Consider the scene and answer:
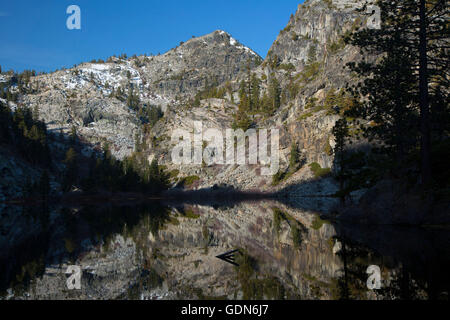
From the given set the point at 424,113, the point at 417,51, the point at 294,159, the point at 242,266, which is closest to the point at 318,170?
the point at 294,159

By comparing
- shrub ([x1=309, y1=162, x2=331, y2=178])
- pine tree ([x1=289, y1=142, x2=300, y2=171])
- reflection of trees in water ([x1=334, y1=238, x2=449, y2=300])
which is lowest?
reflection of trees in water ([x1=334, y1=238, x2=449, y2=300])

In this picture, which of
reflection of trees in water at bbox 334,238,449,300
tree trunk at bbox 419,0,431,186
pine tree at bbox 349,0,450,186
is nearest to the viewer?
reflection of trees in water at bbox 334,238,449,300

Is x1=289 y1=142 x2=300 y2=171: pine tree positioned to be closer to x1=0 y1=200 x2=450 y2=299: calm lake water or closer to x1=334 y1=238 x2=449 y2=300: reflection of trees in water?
x1=0 y1=200 x2=450 y2=299: calm lake water

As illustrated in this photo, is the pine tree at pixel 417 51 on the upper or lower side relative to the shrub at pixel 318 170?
upper

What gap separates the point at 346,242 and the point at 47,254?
17.5 m

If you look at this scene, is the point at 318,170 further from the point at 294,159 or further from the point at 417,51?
the point at 417,51

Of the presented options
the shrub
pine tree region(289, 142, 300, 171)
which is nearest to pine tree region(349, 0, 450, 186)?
the shrub

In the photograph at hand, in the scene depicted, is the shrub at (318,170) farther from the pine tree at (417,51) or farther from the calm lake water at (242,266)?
the calm lake water at (242,266)

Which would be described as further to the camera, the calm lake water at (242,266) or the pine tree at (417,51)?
the pine tree at (417,51)

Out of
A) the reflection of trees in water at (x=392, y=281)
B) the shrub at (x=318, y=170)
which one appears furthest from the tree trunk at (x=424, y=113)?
the shrub at (x=318, y=170)

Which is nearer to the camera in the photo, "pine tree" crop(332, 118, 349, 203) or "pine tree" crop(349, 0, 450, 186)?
"pine tree" crop(349, 0, 450, 186)

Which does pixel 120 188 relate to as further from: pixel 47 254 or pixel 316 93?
pixel 47 254

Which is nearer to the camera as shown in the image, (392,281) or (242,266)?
(392,281)

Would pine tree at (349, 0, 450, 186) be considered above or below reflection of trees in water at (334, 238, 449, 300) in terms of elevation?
above
